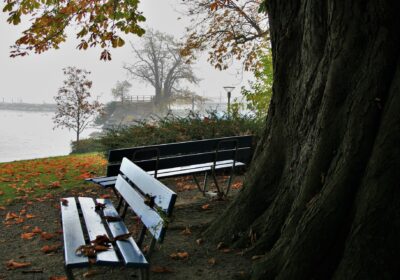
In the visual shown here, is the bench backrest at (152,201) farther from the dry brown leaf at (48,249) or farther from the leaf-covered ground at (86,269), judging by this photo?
the dry brown leaf at (48,249)

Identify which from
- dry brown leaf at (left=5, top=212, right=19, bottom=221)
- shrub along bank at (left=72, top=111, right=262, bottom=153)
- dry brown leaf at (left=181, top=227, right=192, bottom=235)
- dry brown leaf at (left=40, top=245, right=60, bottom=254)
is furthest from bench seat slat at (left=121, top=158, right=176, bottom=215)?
shrub along bank at (left=72, top=111, right=262, bottom=153)

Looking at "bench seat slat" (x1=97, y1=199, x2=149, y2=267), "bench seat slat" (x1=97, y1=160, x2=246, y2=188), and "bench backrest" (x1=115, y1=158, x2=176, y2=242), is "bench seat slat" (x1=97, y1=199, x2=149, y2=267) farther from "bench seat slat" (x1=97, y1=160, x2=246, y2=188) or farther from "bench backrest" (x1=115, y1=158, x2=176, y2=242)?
"bench seat slat" (x1=97, y1=160, x2=246, y2=188)

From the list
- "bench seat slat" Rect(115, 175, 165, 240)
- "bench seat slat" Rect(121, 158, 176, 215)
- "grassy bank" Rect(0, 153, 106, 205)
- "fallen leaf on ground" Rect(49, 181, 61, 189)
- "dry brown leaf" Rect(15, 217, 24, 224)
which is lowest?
"grassy bank" Rect(0, 153, 106, 205)

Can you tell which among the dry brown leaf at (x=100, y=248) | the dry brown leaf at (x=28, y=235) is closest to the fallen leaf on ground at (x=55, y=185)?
the dry brown leaf at (x=28, y=235)

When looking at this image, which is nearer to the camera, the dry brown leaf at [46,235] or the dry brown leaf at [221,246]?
the dry brown leaf at [221,246]

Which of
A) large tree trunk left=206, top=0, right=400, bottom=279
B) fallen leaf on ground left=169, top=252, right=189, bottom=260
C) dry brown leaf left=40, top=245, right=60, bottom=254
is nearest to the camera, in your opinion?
large tree trunk left=206, top=0, right=400, bottom=279

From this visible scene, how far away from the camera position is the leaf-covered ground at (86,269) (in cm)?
330

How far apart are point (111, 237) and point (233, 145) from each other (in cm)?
417

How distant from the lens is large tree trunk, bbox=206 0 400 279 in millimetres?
2246

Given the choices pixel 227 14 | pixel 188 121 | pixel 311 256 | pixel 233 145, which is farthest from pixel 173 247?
pixel 227 14

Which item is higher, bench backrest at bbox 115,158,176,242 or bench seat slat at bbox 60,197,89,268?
bench backrest at bbox 115,158,176,242

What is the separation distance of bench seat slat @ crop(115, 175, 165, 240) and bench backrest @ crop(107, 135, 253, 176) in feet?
4.41

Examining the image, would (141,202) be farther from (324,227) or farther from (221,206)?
(221,206)

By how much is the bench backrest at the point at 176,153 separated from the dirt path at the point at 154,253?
730 mm
